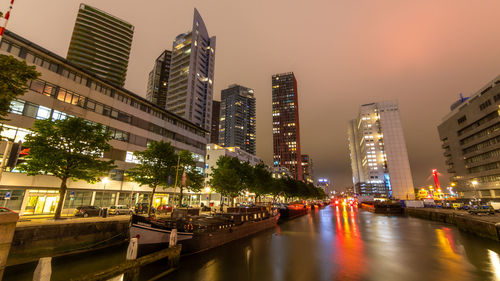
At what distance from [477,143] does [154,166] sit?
409ft

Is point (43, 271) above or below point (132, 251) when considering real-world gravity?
above

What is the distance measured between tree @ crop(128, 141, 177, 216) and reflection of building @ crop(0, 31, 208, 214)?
350 inches

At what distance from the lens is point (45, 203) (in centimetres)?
3628

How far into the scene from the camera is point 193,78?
129 m

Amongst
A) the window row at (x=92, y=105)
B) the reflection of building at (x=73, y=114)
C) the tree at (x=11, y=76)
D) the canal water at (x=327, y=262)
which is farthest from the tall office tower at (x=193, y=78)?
the tree at (x=11, y=76)

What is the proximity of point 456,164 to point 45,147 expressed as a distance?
150 metres

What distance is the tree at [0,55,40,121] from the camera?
12.0 m

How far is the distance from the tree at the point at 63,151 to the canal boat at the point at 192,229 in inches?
521

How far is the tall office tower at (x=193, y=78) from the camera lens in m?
125

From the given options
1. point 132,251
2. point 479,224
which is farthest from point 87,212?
point 479,224

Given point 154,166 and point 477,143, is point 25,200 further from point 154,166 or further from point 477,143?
point 477,143

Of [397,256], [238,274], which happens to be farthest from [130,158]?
[397,256]

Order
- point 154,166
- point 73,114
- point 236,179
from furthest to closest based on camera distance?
1. point 236,179
2. point 73,114
3. point 154,166

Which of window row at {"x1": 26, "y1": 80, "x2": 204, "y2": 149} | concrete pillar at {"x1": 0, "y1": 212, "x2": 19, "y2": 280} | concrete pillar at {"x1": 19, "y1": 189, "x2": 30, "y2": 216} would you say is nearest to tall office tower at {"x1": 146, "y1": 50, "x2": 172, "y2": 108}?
window row at {"x1": 26, "y1": 80, "x2": 204, "y2": 149}
